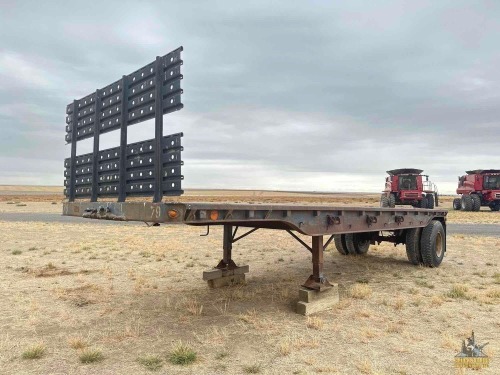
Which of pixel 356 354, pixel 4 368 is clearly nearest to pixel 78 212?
pixel 4 368

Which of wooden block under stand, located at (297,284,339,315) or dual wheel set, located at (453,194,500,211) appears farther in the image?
dual wheel set, located at (453,194,500,211)

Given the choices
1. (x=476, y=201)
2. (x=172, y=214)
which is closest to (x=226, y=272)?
(x=172, y=214)

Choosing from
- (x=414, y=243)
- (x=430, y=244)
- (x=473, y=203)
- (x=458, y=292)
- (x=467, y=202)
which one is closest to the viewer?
(x=458, y=292)

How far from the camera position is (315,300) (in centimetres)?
620

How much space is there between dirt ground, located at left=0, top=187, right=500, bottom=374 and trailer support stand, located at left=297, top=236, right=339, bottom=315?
0.51 ft

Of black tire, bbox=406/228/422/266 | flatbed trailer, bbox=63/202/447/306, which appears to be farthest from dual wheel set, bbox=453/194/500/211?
black tire, bbox=406/228/422/266

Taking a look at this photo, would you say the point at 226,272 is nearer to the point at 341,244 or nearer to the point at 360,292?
the point at 360,292

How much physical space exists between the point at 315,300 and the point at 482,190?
3254 cm

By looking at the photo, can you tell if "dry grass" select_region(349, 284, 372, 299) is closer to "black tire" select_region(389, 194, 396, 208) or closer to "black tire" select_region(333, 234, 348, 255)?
"black tire" select_region(333, 234, 348, 255)

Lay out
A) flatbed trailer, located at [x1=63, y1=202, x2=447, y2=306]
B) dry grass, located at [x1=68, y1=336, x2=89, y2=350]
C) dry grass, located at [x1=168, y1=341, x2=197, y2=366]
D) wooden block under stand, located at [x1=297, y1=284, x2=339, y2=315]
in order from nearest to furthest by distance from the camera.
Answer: dry grass, located at [x1=168, y1=341, x2=197, y2=366]
flatbed trailer, located at [x1=63, y1=202, x2=447, y2=306]
dry grass, located at [x1=68, y1=336, x2=89, y2=350]
wooden block under stand, located at [x1=297, y1=284, x2=339, y2=315]

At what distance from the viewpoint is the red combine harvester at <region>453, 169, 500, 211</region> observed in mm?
32219

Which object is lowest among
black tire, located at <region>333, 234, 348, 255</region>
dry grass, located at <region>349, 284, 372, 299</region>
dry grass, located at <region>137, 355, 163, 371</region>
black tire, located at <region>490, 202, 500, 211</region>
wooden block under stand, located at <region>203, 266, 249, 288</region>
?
dry grass, located at <region>137, 355, 163, 371</region>

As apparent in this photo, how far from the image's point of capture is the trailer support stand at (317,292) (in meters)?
6.08

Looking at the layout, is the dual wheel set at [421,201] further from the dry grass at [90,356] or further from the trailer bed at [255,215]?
the dry grass at [90,356]
